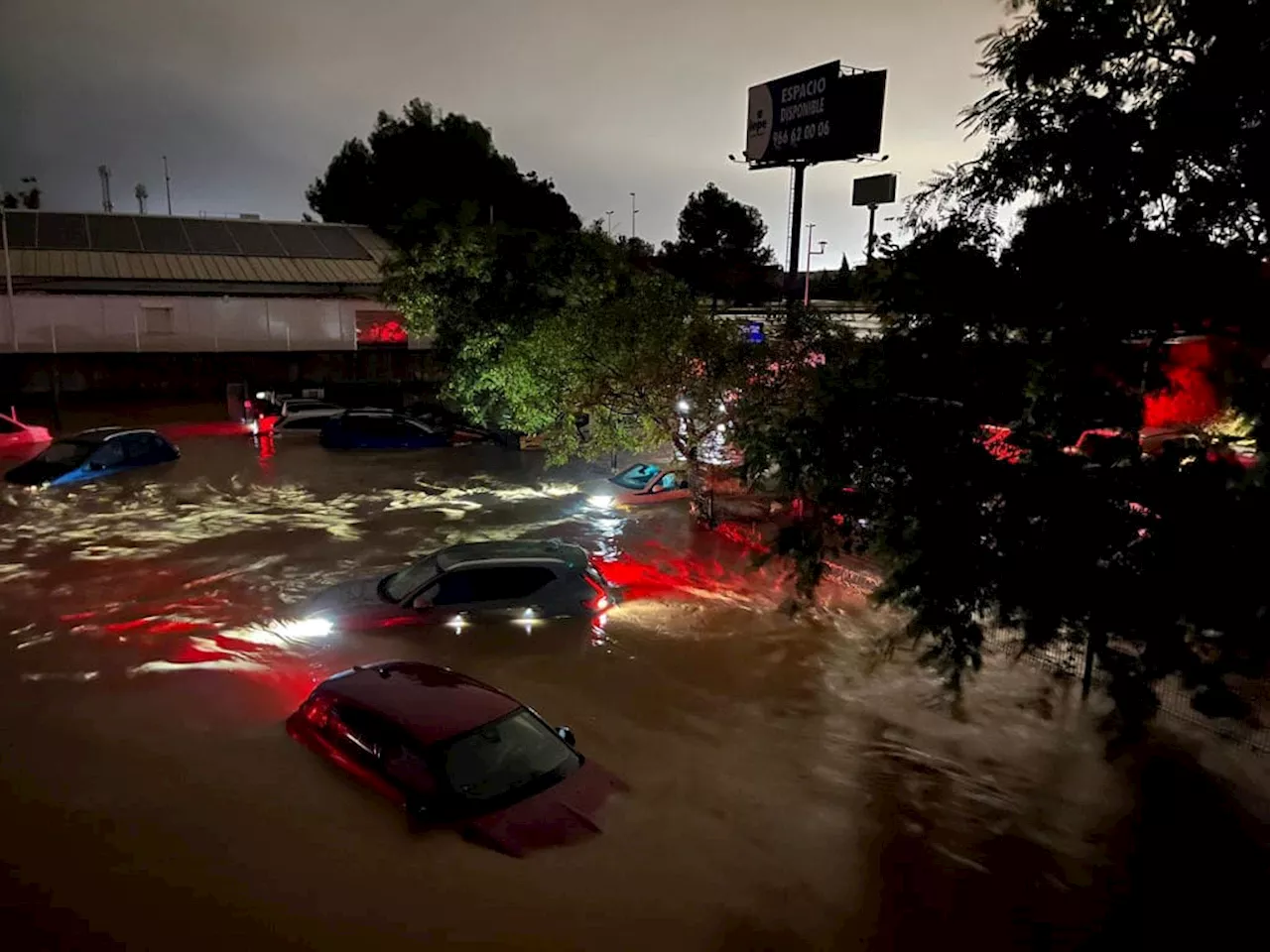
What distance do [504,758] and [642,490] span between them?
13.4 meters

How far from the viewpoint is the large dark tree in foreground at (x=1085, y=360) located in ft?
18.9

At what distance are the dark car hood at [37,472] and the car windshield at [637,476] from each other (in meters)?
Result: 12.8

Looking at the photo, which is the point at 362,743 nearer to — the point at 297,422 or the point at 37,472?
the point at 37,472

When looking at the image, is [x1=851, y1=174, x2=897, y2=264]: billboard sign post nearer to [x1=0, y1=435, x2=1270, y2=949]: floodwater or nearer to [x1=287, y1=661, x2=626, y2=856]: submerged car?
[x1=0, y1=435, x2=1270, y2=949]: floodwater

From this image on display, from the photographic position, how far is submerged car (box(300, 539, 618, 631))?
1153 centimetres

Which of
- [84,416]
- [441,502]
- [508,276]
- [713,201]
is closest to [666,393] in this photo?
[441,502]

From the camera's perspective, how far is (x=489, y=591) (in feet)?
38.5

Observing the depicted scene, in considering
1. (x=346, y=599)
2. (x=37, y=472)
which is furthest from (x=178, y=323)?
(x=346, y=599)

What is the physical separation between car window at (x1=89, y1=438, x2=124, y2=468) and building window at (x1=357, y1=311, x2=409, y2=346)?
620 inches

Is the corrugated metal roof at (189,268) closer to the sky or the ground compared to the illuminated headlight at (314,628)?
closer to the sky

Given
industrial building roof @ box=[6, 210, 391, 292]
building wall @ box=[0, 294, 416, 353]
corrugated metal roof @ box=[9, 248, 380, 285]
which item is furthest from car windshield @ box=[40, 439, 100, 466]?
corrugated metal roof @ box=[9, 248, 380, 285]

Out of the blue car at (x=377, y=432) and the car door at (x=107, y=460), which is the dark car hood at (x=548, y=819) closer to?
the car door at (x=107, y=460)

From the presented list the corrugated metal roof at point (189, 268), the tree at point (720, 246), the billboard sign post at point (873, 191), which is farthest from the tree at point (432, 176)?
Answer: the billboard sign post at point (873, 191)

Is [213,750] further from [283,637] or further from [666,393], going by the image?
[666,393]
